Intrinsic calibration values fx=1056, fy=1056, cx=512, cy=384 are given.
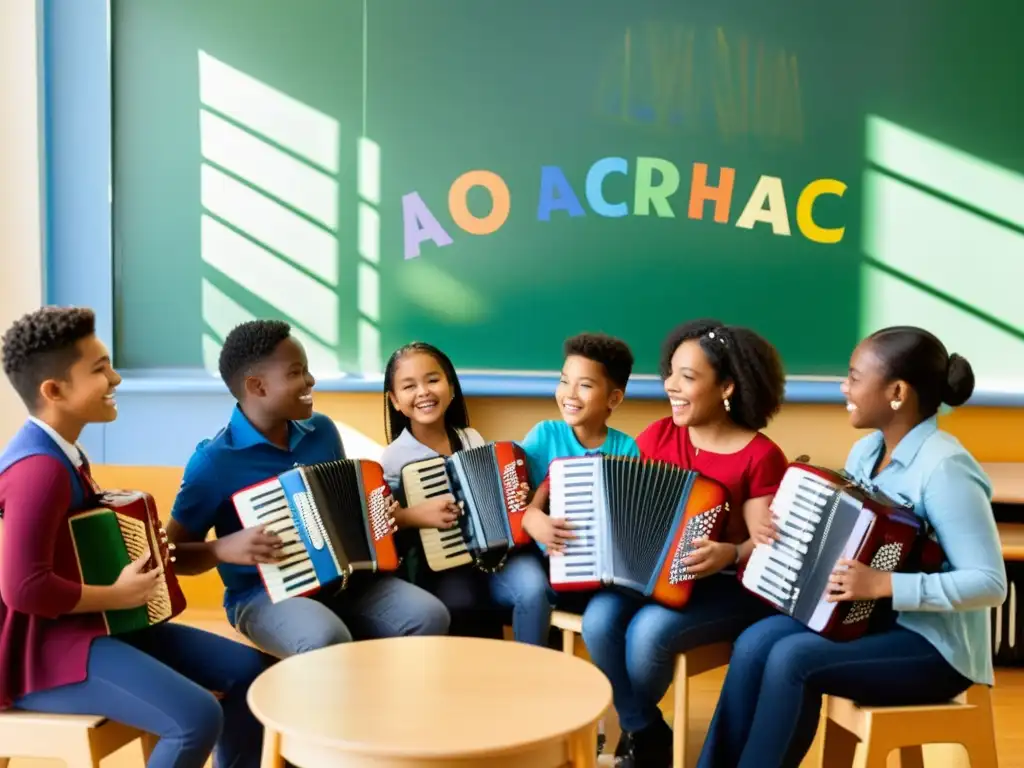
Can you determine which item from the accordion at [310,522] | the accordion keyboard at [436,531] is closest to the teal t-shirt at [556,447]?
the accordion keyboard at [436,531]

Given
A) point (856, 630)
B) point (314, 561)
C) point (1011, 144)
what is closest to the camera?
point (856, 630)

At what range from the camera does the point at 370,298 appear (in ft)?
11.3

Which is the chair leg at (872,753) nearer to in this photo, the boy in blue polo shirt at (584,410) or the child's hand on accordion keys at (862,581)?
the child's hand on accordion keys at (862,581)

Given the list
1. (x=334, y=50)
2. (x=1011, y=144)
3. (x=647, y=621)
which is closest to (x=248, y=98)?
(x=334, y=50)

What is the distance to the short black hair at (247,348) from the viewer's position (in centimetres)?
245

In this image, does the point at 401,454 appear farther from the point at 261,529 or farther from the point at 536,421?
the point at 536,421

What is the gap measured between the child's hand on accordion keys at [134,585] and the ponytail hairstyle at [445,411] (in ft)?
3.14

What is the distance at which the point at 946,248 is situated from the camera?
3.31 m

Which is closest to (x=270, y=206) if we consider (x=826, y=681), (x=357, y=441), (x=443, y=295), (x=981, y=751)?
(x=443, y=295)

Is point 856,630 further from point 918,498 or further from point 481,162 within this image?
point 481,162

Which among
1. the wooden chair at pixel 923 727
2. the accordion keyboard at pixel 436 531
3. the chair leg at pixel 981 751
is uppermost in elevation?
A: the accordion keyboard at pixel 436 531

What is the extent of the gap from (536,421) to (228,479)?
4.17ft

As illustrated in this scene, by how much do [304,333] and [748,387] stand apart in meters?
1.58

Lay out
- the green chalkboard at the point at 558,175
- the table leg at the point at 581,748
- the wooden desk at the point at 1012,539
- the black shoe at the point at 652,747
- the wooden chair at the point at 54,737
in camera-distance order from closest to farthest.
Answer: the table leg at the point at 581,748 → the wooden chair at the point at 54,737 → the black shoe at the point at 652,747 → the wooden desk at the point at 1012,539 → the green chalkboard at the point at 558,175
